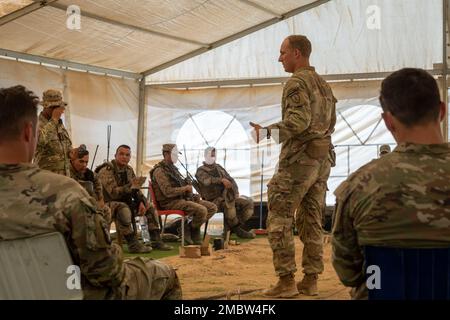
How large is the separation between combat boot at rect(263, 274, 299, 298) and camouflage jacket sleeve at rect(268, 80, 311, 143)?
36.8 inches

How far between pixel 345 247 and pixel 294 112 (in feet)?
7.27

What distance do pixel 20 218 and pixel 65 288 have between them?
25cm

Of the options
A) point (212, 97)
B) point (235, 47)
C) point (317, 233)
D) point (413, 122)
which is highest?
point (235, 47)

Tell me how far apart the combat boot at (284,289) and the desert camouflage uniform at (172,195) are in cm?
380

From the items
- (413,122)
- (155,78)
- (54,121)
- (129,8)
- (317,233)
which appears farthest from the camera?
(155,78)

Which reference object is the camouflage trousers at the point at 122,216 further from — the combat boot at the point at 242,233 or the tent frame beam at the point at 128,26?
the tent frame beam at the point at 128,26

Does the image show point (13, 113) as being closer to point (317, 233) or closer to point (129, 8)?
point (317, 233)

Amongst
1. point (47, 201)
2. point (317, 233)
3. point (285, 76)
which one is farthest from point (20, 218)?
point (285, 76)

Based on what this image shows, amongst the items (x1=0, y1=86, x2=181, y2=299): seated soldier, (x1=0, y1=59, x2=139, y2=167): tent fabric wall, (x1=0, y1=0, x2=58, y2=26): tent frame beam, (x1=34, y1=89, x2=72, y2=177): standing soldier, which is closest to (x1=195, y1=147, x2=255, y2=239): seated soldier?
(x1=0, y1=59, x2=139, y2=167): tent fabric wall

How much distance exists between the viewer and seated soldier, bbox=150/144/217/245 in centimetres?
796

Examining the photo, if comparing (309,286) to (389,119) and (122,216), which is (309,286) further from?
(122,216)

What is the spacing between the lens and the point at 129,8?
28.9 ft

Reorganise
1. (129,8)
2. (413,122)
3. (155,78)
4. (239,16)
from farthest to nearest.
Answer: (155,78) < (239,16) < (129,8) < (413,122)

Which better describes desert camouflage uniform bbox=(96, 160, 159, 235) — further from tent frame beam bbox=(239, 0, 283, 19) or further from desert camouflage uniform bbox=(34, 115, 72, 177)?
tent frame beam bbox=(239, 0, 283, 19)
